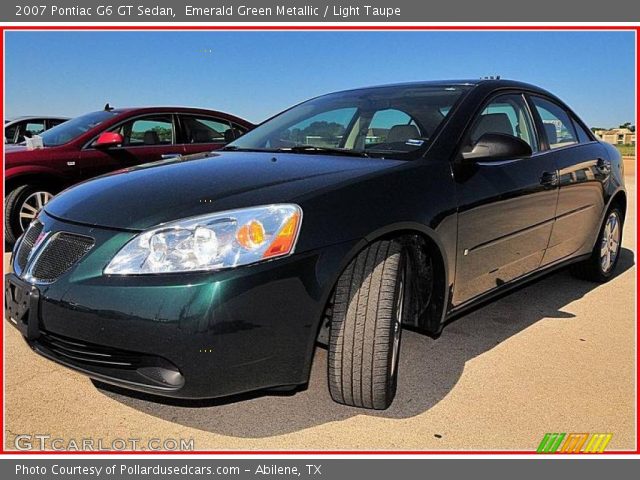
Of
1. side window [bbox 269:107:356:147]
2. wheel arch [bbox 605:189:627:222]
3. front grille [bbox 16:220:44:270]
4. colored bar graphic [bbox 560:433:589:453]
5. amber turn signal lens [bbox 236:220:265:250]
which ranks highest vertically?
side window [bbox 269:107:356:147]

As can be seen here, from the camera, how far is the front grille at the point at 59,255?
2.29 m

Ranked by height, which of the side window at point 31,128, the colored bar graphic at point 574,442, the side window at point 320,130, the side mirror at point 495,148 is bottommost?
the colored bar graphic at point 574,442

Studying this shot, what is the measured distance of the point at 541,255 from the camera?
3676mm

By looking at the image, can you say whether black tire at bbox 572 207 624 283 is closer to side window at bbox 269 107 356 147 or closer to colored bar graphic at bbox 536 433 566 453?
side window at bbox 269 107 356 147

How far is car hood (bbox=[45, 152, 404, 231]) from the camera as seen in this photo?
227cm

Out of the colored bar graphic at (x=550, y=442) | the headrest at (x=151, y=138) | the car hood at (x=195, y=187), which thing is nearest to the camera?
the car hood at (x=195, y=187)

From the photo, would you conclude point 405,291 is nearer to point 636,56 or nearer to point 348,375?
point 348,375

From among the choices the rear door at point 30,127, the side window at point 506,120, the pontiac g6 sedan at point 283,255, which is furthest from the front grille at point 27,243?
the rear door at point 30,127

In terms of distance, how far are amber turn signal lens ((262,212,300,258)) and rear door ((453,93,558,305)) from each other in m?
1.01

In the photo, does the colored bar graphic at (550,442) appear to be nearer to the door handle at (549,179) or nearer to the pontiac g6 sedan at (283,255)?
the pontiac g6 sedan at (283,255)

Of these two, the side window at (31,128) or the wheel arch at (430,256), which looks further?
the side window at (31,128)

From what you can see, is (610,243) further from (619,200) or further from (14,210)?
(14,210)

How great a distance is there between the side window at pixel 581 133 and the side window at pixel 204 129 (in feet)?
12.2

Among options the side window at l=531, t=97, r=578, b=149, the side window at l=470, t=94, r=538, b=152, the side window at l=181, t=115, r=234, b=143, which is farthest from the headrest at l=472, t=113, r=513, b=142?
the side window at l=181, t=115, r=234, b=143
